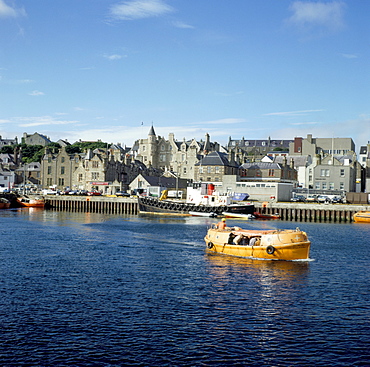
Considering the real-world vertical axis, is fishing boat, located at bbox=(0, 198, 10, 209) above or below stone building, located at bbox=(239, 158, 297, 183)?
below

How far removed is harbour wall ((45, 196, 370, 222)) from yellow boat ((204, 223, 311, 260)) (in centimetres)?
5027

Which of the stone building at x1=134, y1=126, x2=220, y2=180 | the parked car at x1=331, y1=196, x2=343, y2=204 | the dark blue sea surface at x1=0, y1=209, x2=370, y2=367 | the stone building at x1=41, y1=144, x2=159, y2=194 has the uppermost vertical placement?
the stone building at x1=134, y1=126, x2=220, y2=180

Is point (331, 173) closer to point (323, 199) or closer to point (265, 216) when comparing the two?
point (323, 199)

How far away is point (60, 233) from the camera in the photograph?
63781 mm

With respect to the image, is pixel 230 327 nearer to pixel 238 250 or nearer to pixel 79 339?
pixel 79 339

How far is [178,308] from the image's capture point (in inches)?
1139

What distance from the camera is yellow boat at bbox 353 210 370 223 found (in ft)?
298

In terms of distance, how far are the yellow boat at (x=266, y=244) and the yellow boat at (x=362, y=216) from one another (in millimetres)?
50502

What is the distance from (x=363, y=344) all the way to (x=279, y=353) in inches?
174

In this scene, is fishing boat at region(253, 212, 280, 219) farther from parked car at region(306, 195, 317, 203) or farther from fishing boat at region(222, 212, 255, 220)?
parked car at region(306, 195, 317, 203)

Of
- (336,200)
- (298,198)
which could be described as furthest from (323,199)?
(298,198)

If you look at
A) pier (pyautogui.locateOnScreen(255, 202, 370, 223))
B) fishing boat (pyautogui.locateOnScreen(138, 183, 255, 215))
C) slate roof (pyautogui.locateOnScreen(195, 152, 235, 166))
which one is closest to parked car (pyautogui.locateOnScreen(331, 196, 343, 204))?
pier (pyautogui.locateOnScreen(255, 202, 370, 223))

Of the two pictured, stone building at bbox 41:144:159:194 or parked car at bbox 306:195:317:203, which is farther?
stone building at bbox 41:144:159:194

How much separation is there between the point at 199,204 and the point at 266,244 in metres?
58.1
